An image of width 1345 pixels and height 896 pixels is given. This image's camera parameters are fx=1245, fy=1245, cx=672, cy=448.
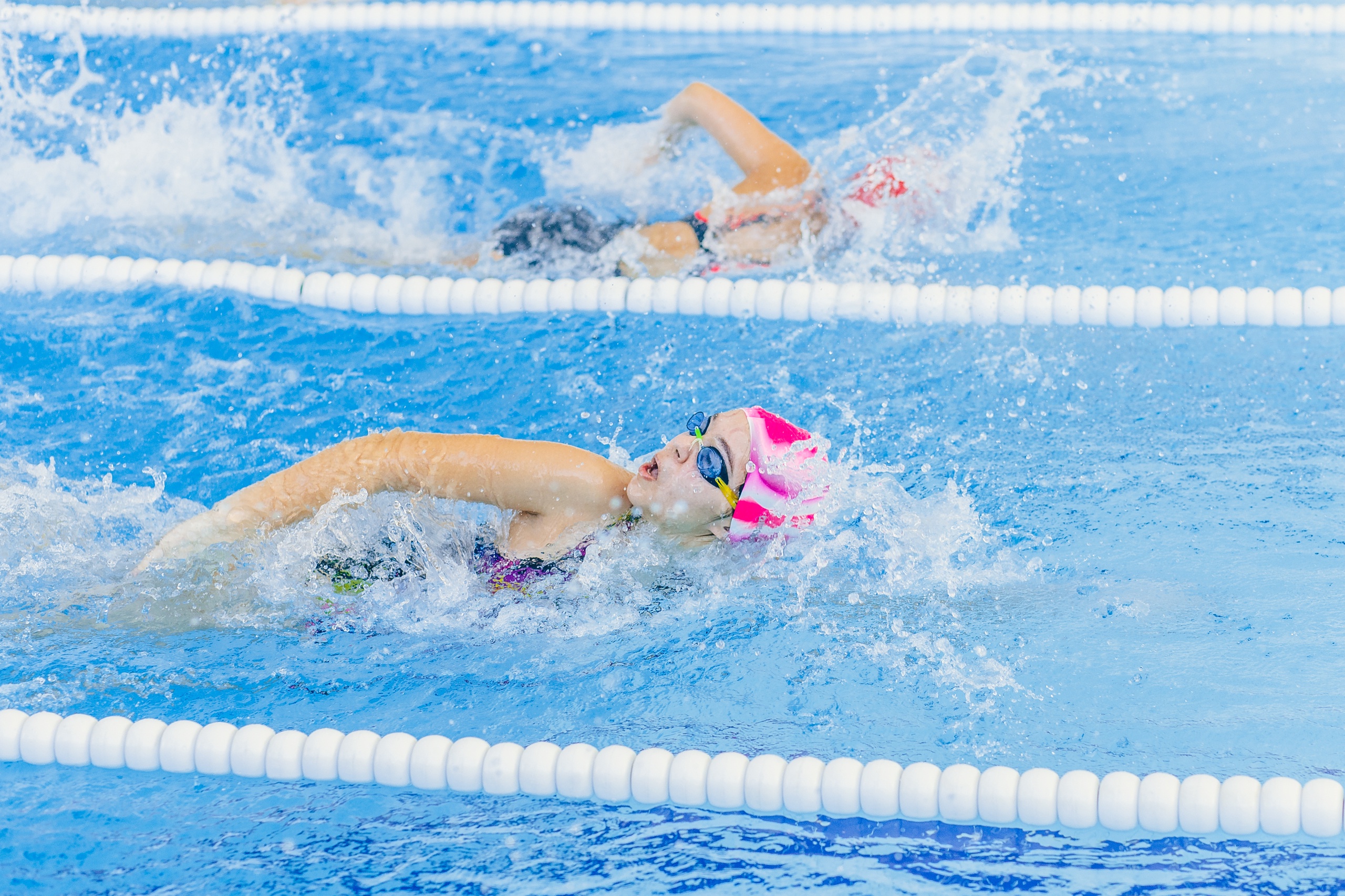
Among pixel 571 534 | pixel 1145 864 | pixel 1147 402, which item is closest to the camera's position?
pixel 1145 864

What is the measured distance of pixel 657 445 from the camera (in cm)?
333

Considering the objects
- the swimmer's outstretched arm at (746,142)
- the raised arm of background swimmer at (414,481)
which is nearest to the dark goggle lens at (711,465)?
the raised arm of background swimmer at (414,481)

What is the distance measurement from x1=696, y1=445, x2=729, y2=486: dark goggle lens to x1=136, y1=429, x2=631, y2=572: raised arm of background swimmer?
0.19 meters

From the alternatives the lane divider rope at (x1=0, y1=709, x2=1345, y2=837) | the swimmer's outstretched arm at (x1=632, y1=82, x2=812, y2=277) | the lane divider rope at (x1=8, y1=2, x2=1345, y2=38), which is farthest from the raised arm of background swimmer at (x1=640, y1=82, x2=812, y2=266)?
the lane divider rope at (x1=0, y1=709, x2=1345, y2=837)

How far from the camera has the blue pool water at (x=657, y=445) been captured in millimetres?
2217

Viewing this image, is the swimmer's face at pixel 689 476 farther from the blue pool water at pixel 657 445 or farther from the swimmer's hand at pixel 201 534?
the swimmer's hand at pixel 201 534

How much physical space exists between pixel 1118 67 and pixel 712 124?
2149 mm

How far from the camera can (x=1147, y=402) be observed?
3.44 m

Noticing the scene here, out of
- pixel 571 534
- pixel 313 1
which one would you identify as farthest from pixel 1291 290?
pixel 313 1

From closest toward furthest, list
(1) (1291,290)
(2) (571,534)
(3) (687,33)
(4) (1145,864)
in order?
(4) (1145,864) < (2) (571,534) < (1) (1291,290) < (3) (687,33)

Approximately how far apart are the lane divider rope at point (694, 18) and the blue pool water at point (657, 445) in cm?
24

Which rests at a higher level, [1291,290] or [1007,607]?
[1291,290]

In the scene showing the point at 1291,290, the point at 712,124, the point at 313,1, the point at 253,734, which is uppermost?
the point at 313,1

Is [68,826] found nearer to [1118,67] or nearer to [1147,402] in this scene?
[1147,402]
